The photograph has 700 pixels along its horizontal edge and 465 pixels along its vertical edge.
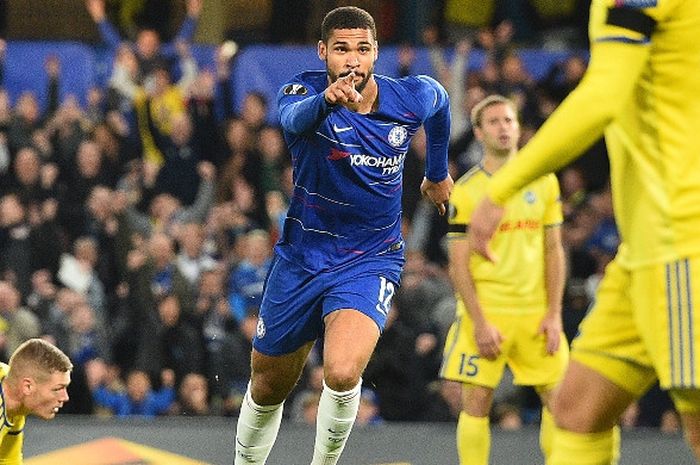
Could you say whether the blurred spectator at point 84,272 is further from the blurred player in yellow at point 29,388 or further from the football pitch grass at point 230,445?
the blurred player in yellow at point 29,388

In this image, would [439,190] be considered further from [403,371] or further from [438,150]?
[403,371]

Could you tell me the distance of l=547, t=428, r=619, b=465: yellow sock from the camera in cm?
418

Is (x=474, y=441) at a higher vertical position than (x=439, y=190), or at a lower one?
lower

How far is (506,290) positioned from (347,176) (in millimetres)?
1849

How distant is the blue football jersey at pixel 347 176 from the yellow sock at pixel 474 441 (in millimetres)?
1375

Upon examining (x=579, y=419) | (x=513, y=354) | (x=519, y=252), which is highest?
(x=579, y=419)

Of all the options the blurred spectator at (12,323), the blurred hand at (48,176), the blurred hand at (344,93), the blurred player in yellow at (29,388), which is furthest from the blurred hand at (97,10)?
the blurred hand at (344,93)

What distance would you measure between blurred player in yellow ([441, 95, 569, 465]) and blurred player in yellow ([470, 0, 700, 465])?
10.4 feet

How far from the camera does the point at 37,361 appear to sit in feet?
20.4

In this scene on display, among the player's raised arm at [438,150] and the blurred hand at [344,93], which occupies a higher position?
the blurred hand at [344,93]

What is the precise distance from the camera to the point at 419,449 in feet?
26.7

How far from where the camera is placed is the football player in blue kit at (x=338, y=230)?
5.96 m

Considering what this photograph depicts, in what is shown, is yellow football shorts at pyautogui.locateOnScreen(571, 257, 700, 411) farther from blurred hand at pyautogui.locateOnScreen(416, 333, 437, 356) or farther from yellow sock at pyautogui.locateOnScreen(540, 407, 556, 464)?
blurred hand at pyautogui.locateOnScreen(416, 333, 437, 356)

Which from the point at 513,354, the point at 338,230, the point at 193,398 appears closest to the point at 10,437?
the point at 338,230
